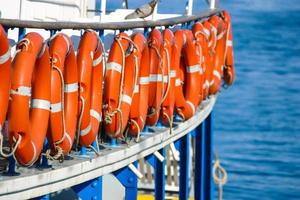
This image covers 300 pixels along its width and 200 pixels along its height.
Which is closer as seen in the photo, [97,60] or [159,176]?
[97,60]

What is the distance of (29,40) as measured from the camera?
898 centimetres

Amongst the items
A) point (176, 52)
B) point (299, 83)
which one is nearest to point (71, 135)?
point (176, 52)

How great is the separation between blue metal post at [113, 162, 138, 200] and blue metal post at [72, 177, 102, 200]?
2.34 feet

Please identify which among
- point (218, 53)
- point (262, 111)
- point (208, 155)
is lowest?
point (262, 111)

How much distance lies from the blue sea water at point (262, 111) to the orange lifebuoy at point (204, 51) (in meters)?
16.6

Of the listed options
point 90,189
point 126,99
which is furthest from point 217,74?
point 90,189

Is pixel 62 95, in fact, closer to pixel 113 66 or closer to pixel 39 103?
pixel 39 103

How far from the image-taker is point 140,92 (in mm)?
11086

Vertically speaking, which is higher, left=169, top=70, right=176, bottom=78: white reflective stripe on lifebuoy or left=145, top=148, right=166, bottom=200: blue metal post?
left=169, top=70, right=176, bottom=78: white reflective stripe on lifebuoy

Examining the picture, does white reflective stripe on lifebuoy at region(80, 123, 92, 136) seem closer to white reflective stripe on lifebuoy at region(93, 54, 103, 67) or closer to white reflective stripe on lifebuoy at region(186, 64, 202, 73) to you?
white reflective stripe on lifebuoy at region(93, 54, 103, 67)

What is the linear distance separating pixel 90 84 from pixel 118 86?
20.1 inches

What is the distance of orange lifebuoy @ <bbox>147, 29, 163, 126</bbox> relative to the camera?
11.4 m

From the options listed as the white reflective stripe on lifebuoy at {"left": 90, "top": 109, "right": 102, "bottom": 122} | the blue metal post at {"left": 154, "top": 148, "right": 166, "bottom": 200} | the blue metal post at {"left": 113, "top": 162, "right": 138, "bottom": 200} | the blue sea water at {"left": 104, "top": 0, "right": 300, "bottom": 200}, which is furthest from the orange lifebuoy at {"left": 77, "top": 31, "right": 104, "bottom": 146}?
the blue sea water at {"left": 104, "top": 0, "right": 300, "bottom": 200}

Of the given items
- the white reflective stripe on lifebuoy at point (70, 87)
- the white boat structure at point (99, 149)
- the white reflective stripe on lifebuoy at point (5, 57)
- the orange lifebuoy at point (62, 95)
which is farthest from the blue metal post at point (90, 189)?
the white reflective stripe on lifebuoy at point (5, 57)
